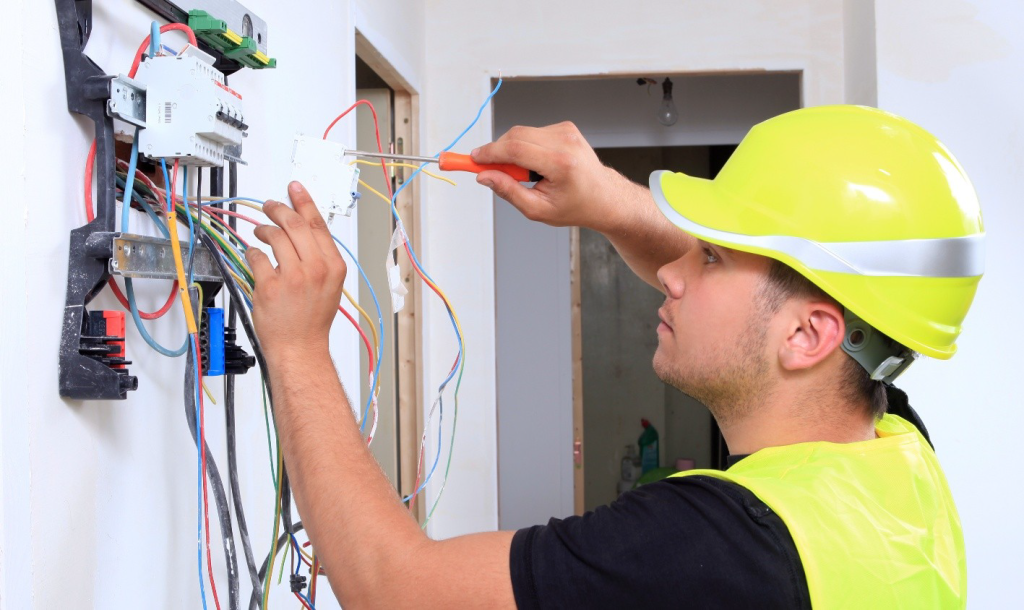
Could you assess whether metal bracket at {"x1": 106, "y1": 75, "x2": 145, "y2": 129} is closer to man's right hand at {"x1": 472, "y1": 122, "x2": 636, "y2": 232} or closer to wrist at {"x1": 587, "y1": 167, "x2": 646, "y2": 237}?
man's right hand at {"x1": 472, "y1": 122, "x2": 636, "y2": 232}

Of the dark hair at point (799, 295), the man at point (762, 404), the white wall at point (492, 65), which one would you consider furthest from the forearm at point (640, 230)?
the white wall at point (492, 65)

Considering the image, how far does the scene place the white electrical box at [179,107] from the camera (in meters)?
1.00

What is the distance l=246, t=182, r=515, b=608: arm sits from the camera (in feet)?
2.96

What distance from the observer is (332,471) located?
3.12ft

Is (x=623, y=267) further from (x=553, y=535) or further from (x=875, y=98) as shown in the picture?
(x=553, y=535)

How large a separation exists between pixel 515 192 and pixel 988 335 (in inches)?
85.1

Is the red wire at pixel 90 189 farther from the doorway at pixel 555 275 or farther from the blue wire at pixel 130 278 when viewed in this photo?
the doorway at pixel 555 275

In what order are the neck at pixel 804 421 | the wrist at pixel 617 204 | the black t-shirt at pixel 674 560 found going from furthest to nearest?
the wrist at pixel 617 204 → the neck at pixel 804 421 → the black t-shirt at pixel 674 560

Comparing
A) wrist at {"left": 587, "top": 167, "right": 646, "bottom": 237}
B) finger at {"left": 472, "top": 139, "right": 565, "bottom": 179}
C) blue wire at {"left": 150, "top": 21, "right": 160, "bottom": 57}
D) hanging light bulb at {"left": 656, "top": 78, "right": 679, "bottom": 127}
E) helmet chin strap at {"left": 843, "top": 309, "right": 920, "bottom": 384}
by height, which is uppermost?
hanging light bulb at {"left": 656, "top": 78, "right": 679, "bottom": 127}

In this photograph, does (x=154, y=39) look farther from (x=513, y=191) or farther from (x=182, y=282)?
(x=513, y=191)

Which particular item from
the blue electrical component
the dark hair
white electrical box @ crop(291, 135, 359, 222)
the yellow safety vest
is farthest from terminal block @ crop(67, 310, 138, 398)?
the dark hair

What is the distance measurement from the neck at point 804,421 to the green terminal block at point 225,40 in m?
0.88

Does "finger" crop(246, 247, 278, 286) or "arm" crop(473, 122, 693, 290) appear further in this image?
Answer: "arm" crop(473, 122, 693, 290)

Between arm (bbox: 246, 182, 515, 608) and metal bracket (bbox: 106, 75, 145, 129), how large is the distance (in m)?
0.18
